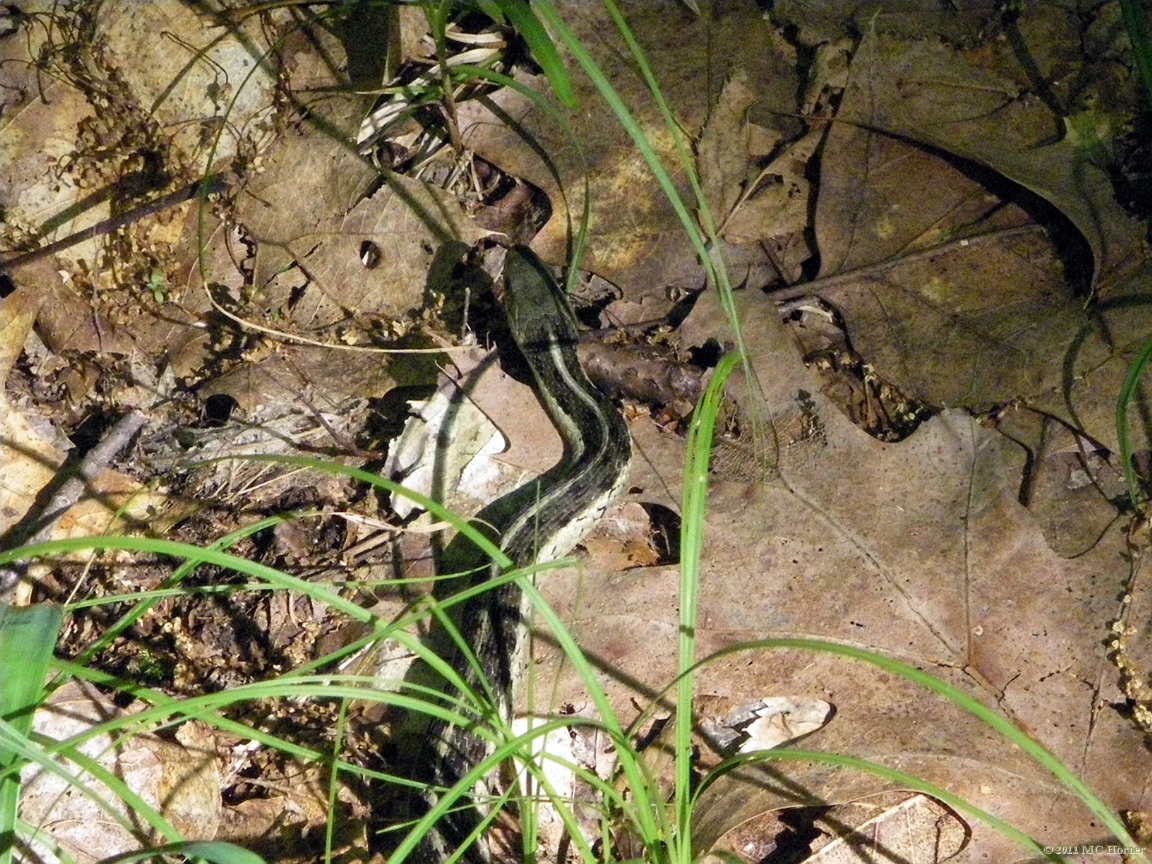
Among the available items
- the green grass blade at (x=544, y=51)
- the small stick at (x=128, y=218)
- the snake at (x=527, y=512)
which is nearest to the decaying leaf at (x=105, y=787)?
the snake at (x=527, y=512)

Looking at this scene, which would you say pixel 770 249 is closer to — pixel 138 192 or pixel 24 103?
pixel 138 192

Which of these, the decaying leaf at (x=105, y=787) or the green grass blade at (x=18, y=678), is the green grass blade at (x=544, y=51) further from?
the decaying leaf at (x=105, y=787)

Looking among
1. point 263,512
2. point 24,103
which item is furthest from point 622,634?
point 24,103

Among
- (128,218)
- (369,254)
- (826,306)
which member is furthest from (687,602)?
(128,218)

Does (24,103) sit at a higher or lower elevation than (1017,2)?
higher

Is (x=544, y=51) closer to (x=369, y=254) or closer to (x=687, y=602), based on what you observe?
(x=369, y=254)

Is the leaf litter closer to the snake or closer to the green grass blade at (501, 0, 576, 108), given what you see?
the snake

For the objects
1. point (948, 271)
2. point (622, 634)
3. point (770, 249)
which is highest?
point (770, 249)
